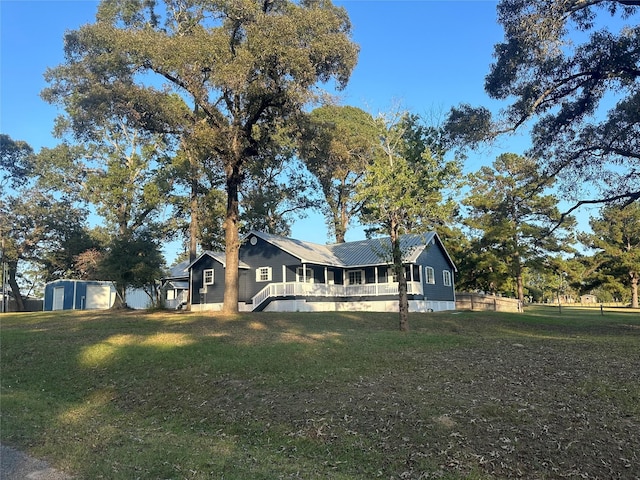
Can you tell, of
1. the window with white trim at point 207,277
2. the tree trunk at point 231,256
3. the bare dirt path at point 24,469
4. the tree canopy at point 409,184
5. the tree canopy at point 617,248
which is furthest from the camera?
the tree canopy at point 617,248

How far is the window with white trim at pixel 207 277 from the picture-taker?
34.2 m

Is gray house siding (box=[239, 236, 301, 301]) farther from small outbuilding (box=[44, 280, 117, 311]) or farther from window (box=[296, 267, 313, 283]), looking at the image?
small outbuilding (box=[44, 280, 117, 311])

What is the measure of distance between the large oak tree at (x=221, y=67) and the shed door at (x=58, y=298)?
71.8ft

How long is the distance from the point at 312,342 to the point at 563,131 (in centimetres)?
1130

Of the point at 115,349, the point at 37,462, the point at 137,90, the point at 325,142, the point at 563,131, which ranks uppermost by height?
the point at 137,90

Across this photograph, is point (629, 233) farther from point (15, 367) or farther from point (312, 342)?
point (15, 367)

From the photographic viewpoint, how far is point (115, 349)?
12.5m

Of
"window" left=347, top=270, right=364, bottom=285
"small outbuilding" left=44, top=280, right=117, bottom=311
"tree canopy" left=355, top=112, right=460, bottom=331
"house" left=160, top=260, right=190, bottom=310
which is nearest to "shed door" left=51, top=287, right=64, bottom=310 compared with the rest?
"small outbuilding" left=44, top=280, right=117, bottom=311

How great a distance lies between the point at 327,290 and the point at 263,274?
447 centimetres

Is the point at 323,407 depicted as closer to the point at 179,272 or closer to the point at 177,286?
the point at 179,272

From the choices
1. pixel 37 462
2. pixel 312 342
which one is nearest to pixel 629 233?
pixel 312 342

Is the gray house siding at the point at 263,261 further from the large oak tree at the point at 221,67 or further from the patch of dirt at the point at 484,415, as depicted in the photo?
the patch of dirt at the point at 484,415

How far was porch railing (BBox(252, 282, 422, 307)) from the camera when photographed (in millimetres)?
30453

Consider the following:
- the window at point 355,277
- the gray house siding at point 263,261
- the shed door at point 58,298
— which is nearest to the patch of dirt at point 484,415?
the gray house siding at point 263,261
